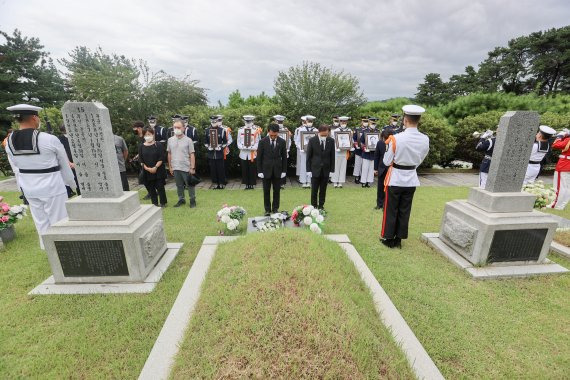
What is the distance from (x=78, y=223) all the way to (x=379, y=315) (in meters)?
3.63

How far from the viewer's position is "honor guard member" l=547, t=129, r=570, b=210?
6.44m

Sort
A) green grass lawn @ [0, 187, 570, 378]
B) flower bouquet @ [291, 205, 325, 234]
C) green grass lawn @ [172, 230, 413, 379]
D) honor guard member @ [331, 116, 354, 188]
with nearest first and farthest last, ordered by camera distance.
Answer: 1. green grass lawn @ [172, 230, 413, 379]
2. green grass lawn @ [0, 187, 570, 378]
3. flower bouquet @ [291, 205, 325, 234]
4. honor guard member @ [331, 116, 354, 188]

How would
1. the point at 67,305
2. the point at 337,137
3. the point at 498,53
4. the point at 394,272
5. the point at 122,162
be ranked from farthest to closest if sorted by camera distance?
the point at 498,53
the point at 337,137
the point at 122,162
the point at 394,272
the point at 67,305

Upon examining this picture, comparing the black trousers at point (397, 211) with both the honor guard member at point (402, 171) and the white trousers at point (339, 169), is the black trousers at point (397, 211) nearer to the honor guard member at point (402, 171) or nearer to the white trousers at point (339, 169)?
the honor guard member at point (402, 171)

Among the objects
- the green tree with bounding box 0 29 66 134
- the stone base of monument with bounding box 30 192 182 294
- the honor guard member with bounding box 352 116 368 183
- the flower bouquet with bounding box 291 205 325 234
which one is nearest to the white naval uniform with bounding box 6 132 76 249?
the stone base of monument with bounding box 30 192 182 294

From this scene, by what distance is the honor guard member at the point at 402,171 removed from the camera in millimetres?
4328

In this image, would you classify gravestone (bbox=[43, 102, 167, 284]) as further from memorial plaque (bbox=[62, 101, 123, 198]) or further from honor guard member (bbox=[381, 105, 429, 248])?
honor guard member (bbox=[381, 105, 429, 248])

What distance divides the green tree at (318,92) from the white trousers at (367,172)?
2.99 m

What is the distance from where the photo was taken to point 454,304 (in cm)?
336

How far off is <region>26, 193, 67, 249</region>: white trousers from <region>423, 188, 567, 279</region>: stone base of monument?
6046 millimetres

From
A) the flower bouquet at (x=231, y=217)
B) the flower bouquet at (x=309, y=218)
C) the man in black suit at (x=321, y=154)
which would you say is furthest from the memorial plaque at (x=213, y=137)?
the flower bouquet at (x=309, y=218)

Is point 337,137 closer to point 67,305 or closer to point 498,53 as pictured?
point 67,305

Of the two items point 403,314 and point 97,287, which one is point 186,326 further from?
point 403,314

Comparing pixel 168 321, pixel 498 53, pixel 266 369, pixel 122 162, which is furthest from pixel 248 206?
pixel 498 53
